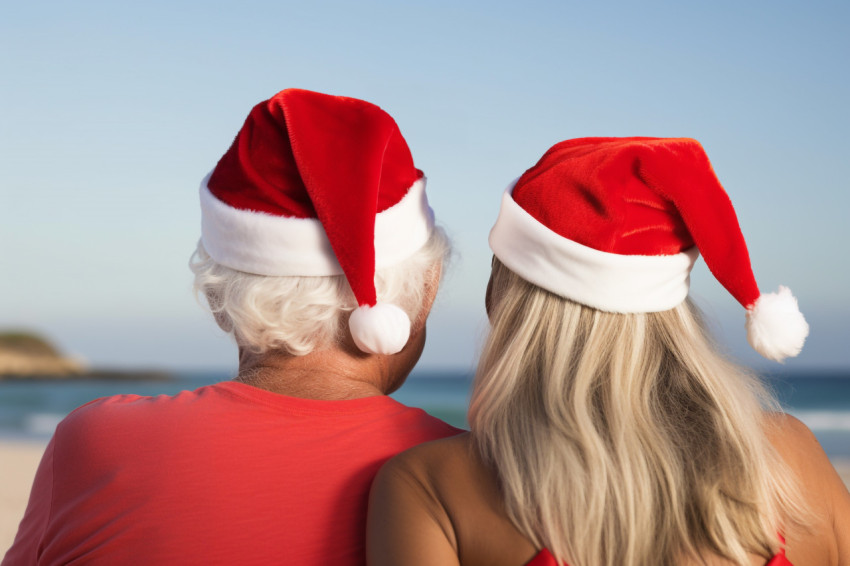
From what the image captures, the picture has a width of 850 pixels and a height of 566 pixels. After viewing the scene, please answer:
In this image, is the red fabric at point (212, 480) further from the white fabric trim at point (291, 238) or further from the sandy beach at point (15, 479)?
the sandy beach at point (15, 479)

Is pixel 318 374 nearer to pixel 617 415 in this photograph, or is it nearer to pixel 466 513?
pixel 466 513

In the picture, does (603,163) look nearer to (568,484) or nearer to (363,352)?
(568,484)

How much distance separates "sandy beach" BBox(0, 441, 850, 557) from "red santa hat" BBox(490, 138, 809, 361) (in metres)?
5.70

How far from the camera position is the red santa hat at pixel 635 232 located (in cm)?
167

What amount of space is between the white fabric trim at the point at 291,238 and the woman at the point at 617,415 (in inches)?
13.4

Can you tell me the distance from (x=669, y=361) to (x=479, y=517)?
0.50 metres

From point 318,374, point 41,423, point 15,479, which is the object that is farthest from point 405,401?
point 318,374

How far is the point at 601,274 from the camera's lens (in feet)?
5.56

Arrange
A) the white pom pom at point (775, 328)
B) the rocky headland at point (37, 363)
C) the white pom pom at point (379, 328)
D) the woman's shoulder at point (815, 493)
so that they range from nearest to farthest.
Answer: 1. the woman's shoulder at point (815, 493)
2. the white pom pom at point (775, 328)
3. the white pom pom at point (379, 328)
4. the rocky headland at point (37, 363)

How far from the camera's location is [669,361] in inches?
65.7

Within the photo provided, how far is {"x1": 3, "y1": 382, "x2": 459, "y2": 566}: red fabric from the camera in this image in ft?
5.82

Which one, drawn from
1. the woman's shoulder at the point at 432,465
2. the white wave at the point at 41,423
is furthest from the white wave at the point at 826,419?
the woman's shoulder at the point at 432,465

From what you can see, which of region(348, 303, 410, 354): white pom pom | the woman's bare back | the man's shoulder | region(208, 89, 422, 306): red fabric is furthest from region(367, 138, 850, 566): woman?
the man's shoulder

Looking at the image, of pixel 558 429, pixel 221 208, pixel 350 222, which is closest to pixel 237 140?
pixel 221 208
